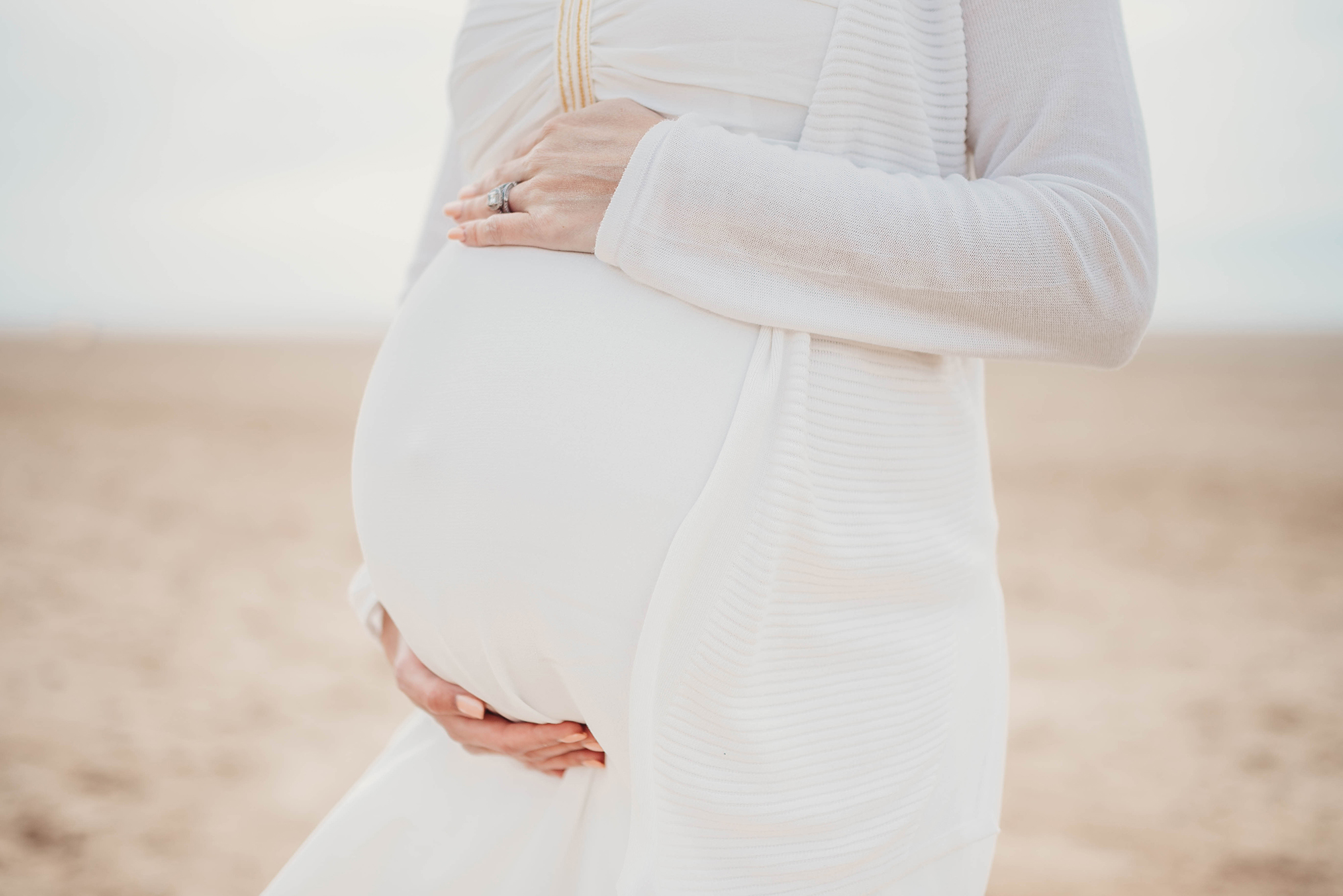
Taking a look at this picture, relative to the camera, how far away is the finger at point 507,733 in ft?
2.70

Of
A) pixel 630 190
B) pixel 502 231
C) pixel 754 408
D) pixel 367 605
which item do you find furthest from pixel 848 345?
pixel 367 605

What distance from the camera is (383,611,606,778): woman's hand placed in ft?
2.73

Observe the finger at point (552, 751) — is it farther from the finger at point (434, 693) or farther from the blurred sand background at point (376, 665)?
the blurred sand background at point (376, 665)

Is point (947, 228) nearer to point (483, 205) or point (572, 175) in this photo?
point (572, 175)

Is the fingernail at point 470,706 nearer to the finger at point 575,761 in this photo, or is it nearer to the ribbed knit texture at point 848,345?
the finger at point 575,761

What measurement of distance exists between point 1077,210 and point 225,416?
1220cm

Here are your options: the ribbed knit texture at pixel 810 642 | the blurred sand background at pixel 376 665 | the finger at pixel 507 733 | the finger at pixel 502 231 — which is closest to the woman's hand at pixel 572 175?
the finger at pixel 502 231

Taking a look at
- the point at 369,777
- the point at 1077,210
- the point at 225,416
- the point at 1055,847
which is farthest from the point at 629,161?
the point at 225,416

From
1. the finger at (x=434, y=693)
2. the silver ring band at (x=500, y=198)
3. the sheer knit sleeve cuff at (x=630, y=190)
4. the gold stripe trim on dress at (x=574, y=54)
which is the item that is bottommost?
the finger at (x=434, y=693)

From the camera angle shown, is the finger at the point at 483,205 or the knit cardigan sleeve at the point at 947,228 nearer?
the knit cardigan sleeve at the point at 947,228

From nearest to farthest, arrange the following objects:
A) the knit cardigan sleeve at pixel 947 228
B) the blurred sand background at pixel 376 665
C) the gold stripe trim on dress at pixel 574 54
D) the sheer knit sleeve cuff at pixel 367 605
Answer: the knit cardigan sleeve at pixel 947 228
the gold stripe trim on dress at pixel 574 54
the sheer knit sleeve cuff at pixel 367 605
the blurred sand background at pixel 376 665

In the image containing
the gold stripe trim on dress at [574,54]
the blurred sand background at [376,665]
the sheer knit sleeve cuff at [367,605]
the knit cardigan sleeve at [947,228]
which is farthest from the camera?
the blurred sand background at [376,665]

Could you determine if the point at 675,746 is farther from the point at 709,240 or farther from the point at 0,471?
the point at 0,471

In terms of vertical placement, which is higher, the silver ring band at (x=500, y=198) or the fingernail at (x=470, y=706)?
the silver ring band at (x=500, y=198)
